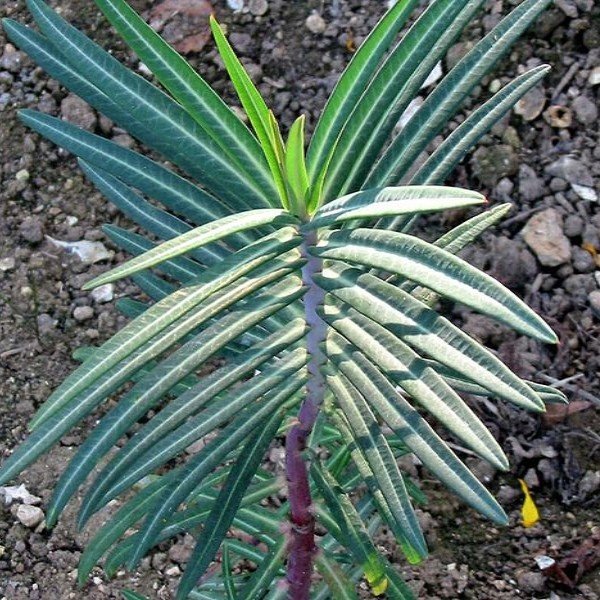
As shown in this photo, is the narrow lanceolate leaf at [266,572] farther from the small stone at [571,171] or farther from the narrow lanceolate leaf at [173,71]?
the small stone at [571,171]

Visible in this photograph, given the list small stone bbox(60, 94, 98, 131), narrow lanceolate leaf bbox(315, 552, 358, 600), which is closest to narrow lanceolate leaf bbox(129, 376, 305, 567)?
narrow lanceolate leaf bbox(315, 552, 358, 600)

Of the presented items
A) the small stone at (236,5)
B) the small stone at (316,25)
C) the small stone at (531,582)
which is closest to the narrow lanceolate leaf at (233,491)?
the small stone at (531,582)

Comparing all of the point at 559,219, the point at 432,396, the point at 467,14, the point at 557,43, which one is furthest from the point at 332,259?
the point at 557,43

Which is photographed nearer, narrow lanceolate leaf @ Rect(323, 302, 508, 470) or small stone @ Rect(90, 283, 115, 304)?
narrow lanceolate leaf @ Rect(323, 302, 508, 470)

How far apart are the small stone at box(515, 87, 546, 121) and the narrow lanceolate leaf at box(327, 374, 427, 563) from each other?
5.82ft

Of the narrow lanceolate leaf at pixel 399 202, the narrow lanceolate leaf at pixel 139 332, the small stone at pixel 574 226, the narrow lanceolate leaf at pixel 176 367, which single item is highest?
the narrow lanceolate leaf at pixel 139 332

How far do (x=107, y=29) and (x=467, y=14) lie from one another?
218 cm

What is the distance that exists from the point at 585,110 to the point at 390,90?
1.81 meters

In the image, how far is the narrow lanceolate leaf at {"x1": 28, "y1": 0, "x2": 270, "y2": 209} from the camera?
1.47 metres

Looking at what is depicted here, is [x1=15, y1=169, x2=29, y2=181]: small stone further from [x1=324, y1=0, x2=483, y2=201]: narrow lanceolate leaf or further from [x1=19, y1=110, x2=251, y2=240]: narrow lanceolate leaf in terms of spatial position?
[x1=324, y1=0, x2=483, y2=201]: narrow lanceolate leaf

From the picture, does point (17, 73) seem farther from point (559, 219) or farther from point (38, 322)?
point (559, 219)

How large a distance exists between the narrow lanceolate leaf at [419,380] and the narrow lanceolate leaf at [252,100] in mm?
235

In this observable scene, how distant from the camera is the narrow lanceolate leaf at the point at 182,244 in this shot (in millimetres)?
1152

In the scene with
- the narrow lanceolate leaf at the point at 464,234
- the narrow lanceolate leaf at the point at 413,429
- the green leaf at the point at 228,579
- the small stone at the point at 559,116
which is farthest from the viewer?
the small stone at the point at 559,116
